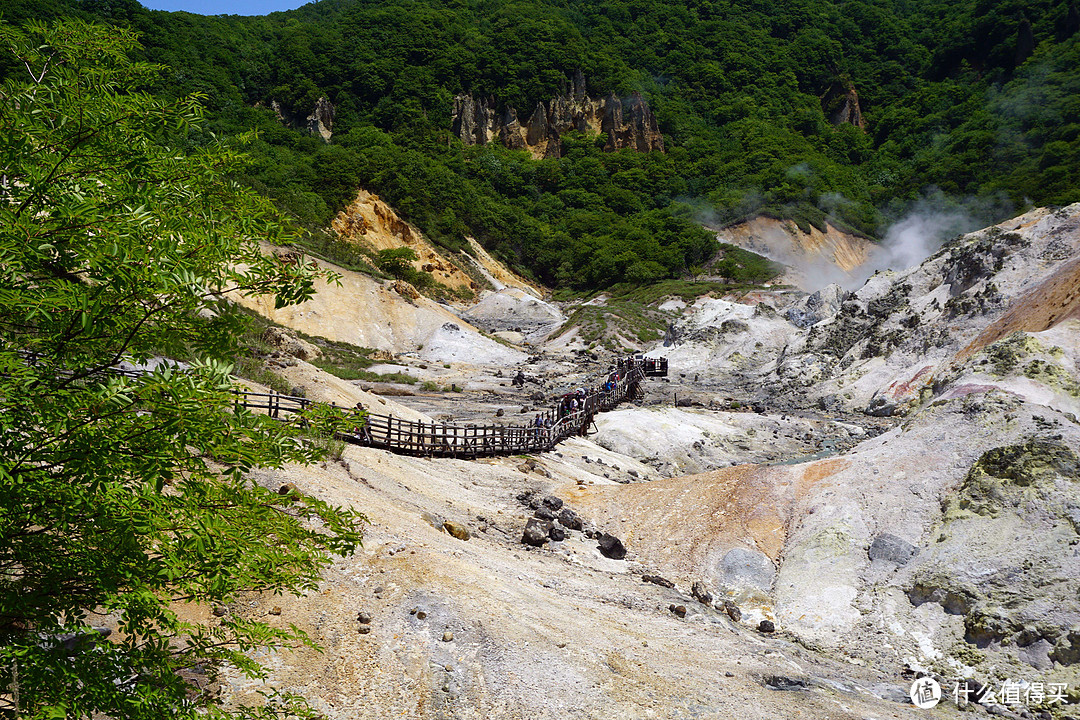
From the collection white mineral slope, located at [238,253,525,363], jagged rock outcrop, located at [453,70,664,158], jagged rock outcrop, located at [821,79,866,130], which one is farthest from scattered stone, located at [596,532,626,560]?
jagged rock outcrop, located at [821,79,866,130]

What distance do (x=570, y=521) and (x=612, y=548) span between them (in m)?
1.51

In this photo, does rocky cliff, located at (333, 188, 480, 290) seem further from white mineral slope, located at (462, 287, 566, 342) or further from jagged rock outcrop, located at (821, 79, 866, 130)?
jagged rock outcrop, located at (821, 79, 866, 130)

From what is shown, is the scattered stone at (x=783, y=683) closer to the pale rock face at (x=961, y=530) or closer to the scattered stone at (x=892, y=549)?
the pale rock face at (x=961, y=530)

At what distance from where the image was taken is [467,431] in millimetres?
24547

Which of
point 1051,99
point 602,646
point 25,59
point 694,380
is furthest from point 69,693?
point 1051,99

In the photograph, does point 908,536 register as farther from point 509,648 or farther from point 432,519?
point 432,519

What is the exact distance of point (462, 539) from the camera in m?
14.0

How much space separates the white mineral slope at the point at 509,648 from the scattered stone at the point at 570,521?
8.32ft

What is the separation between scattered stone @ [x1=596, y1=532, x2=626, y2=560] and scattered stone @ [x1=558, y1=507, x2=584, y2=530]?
104cm

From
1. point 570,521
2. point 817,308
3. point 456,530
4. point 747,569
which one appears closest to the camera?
point 456,530

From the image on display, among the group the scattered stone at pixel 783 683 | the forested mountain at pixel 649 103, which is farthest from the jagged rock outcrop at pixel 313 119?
the scattered stone at pixel 783 683

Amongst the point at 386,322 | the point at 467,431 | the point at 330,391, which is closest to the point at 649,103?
the point at 386,322

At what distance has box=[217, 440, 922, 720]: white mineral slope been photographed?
8258 millimetres

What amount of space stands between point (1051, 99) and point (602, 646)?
116325mm
